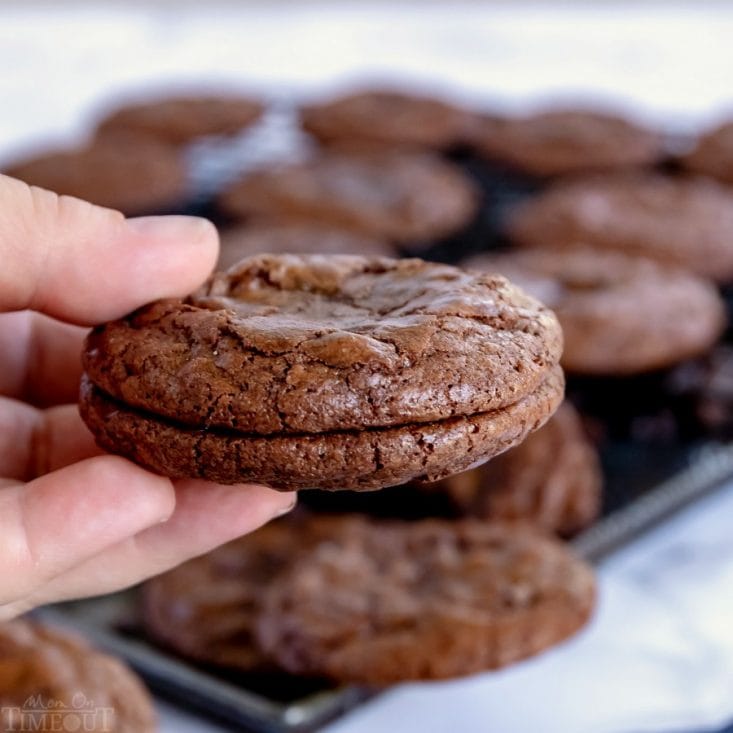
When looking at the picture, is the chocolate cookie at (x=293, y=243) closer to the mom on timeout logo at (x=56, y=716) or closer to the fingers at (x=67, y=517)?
the mom on timeout logo at (x=56, y=716)

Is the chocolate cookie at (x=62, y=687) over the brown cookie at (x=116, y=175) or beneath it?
over

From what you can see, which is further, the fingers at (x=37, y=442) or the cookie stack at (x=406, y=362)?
the fingers at (x=37, y=442)

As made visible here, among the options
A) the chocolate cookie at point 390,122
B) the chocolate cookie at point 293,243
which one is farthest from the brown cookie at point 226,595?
the chocolate cookie at point 390,122

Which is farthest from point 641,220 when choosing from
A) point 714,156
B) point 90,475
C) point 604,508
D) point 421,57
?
point 421,57

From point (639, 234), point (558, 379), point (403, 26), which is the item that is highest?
point (558, 379)

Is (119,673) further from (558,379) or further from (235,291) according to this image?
(558,379)

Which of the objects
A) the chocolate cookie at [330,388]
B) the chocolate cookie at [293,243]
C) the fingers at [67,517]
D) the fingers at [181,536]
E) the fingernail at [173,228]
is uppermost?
the fingernail at [173,228]

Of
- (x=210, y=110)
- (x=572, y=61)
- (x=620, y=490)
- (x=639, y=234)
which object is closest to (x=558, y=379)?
(x=620, y=490)
